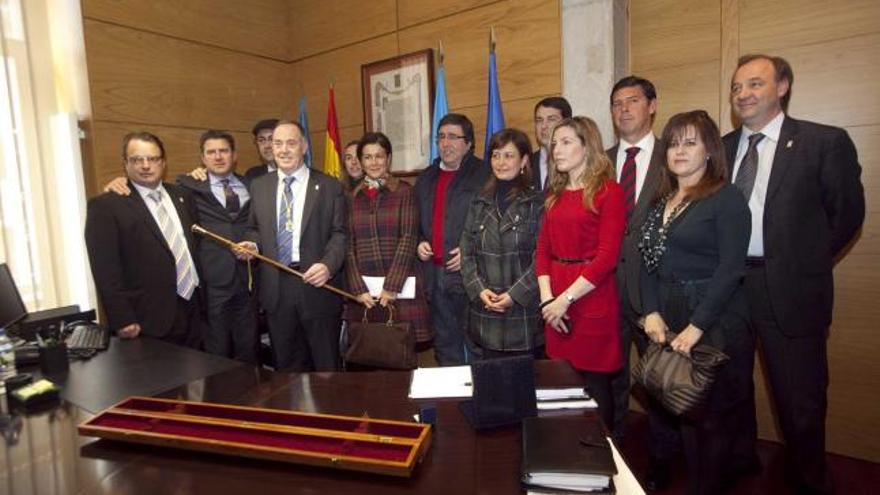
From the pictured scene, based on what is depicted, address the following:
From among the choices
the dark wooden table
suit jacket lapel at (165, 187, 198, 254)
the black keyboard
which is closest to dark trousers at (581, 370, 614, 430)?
the dark wooden table

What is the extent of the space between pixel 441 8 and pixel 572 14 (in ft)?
3.40

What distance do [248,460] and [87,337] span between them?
134cm

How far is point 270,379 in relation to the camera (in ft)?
5.49

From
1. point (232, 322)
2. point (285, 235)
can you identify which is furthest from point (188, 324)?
point (285, 235)

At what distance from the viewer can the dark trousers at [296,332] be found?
288 centimetres

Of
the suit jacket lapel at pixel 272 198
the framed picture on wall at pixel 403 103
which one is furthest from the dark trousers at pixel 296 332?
the framed picture on wall at pixel 403 103

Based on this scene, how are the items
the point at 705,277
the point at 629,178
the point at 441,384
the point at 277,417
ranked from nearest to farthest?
the point at 277,417, the point at 441,384, the point at 705,277, the point at 629,178

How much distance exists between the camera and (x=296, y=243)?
2.88m

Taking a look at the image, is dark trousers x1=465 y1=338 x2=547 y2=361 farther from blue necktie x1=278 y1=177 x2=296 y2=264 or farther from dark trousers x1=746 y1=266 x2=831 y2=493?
blue necktie x1=278 y1=177 x2=296 y2=264

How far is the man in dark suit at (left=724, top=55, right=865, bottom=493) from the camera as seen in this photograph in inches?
80.0

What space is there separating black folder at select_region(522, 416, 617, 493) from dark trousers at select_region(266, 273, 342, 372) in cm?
190

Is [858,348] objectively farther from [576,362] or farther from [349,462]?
[349,462]

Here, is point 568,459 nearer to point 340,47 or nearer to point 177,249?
point 177,249

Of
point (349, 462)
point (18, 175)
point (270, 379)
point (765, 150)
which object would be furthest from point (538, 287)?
point (18, 175)
